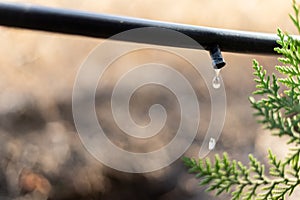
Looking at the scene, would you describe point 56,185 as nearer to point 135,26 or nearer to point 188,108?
point 188,108

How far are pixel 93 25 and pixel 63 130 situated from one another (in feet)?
3.44

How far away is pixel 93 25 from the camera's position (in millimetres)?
544

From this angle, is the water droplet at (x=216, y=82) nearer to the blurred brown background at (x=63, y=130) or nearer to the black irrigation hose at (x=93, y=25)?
the black irrigation hose at (x=93, y=25)

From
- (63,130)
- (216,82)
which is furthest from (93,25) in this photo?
(63,130)

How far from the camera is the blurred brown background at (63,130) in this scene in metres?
1.43

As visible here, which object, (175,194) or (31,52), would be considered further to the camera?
(31,52)

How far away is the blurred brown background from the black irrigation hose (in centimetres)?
58

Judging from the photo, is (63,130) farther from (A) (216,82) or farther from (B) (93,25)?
(B) (93,25)

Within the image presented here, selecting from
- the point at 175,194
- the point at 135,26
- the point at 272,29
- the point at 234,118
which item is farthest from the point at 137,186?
the point at 272,29

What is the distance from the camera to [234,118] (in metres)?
1.72

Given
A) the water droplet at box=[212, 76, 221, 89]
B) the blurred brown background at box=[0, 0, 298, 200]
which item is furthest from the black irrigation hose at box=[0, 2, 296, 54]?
the blurred brown background at box=[0, 0, 298, 200]

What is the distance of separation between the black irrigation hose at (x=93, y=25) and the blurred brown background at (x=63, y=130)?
1.90ft

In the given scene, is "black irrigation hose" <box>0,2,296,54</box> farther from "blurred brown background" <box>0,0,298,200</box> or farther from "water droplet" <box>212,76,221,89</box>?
"blurred brown background" <box>0,0,298,200</box>

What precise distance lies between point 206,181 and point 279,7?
1982 millimetres
